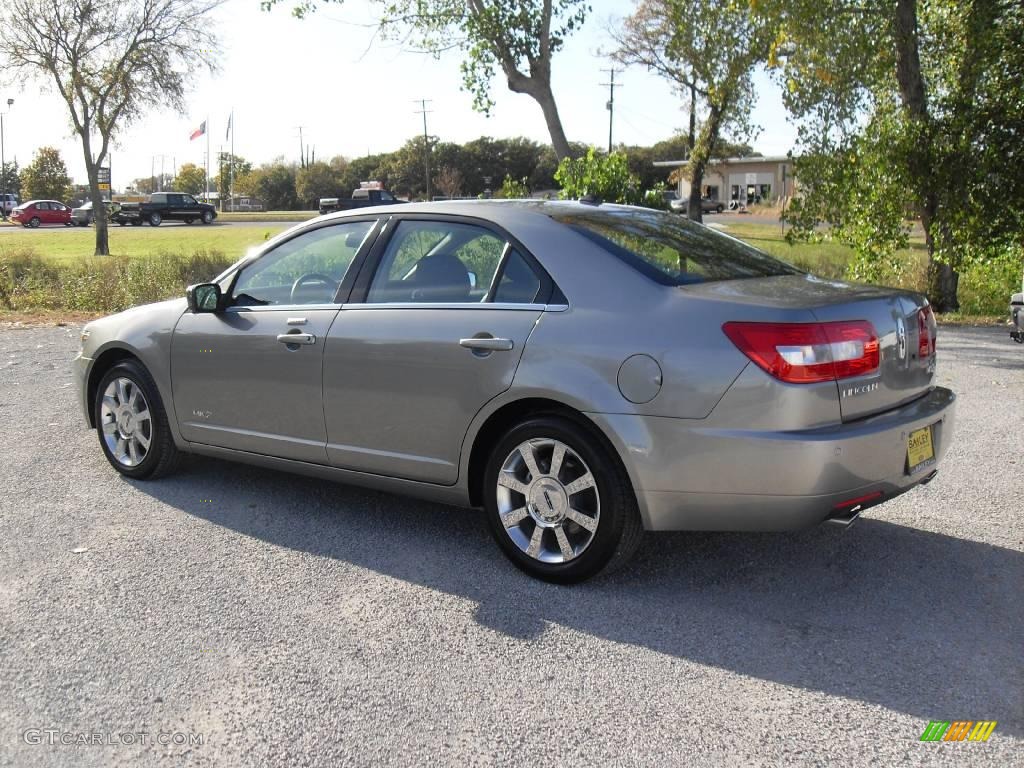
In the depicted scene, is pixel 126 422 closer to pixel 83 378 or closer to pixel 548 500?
pixel 83 378

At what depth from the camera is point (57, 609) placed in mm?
3969

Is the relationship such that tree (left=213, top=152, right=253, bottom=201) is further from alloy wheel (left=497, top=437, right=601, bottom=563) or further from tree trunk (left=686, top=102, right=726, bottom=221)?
alloy wheel (left=497, top=437, right=601, bottom=563)

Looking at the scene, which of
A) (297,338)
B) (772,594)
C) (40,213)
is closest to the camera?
(772,594)

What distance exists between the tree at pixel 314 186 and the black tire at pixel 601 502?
96070mm

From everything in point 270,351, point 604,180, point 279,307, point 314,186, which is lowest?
point 270,351

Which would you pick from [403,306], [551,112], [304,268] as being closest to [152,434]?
[304,268]

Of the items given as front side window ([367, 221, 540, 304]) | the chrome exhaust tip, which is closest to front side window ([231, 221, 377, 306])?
front side window ([367, 221, 540, 304])

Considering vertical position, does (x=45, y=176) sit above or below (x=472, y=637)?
above

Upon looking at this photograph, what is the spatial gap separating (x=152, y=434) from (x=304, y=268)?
137 centimetres

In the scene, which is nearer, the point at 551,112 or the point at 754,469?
the point at 754,469

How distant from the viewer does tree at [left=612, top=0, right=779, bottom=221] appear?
56.4 ft

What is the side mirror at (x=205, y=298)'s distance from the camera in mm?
5266

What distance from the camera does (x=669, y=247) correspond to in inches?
172

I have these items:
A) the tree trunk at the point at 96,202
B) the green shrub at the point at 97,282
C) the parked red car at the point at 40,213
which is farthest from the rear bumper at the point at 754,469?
the parked red car at the point at 40,213
